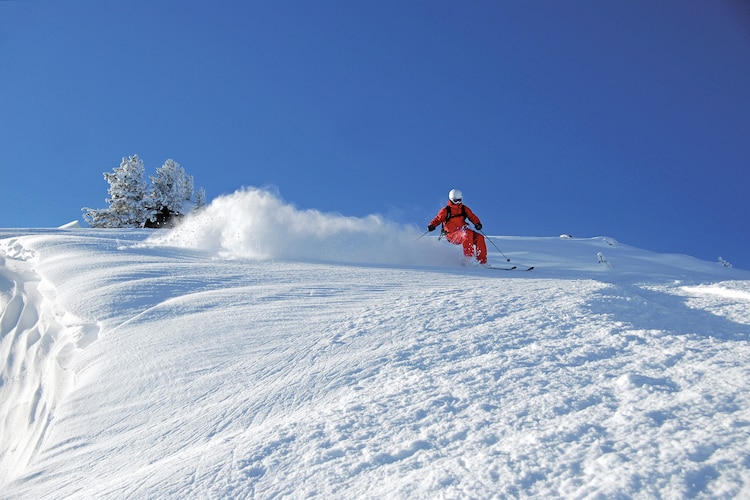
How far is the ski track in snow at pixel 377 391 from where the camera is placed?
7.16 ft

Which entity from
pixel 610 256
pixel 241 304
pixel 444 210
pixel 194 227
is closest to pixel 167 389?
pixel 241 304

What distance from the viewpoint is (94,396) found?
3820 mm

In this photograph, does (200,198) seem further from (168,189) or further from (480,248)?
(480,248)

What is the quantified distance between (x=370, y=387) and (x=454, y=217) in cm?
820

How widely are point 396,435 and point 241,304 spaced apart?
10.9ft

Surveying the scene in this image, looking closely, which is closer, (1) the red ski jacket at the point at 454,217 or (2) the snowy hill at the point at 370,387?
(2) the snowy hill at the point at 370,387

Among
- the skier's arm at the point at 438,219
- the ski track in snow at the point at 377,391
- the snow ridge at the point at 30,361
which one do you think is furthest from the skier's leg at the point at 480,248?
the snow ridge at the point at 30,361

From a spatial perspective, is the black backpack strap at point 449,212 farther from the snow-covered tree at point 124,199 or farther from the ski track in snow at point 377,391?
the snow-covered tree at point 124,199

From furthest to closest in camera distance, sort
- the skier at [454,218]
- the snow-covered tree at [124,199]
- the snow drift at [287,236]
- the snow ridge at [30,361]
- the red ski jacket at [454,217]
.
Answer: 1. the snow-covered tree at [124,199]
2. the red ski jacket at [454,217]
3. the skier at [454,218]
4. the snow drift at [287,236]
5. the snow ridge at [30,361]

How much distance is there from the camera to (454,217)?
36.0 ft

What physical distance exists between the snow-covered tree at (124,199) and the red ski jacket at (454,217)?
31.7 metres

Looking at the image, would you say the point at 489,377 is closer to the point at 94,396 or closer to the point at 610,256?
the point at 94,396

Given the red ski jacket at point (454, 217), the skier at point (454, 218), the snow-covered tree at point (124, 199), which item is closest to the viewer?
the skier at point (454, 218)

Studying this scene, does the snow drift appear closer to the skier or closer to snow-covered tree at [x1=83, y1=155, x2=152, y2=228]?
the skier
